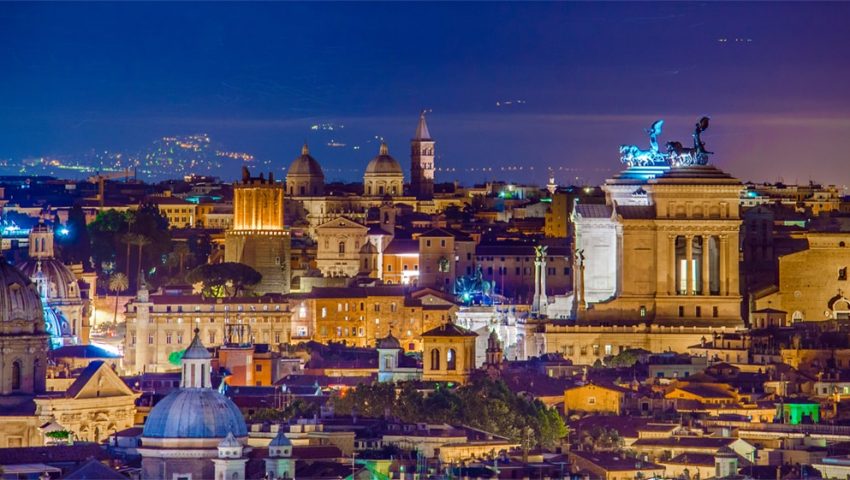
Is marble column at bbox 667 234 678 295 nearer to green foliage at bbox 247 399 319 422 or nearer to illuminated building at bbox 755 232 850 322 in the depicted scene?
illuminated building at bbox 755 232 850 322

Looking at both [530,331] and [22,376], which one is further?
[530,331]

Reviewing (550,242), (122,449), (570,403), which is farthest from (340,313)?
(122,449)

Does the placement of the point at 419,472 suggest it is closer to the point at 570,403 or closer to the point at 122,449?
the point at 122,449

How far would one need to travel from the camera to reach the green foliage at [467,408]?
9038 centimetres

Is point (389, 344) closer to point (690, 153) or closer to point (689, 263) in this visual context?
point (689, 263)

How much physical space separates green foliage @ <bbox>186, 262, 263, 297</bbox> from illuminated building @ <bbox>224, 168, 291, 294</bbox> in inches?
41.3

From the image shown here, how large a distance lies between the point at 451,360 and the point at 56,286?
25784mm

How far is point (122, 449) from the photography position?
83250mm

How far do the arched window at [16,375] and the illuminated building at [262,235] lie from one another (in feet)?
166

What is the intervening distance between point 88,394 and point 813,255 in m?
33.6

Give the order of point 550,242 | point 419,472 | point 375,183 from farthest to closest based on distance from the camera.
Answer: point 375,183
point 550,242
point 419,472

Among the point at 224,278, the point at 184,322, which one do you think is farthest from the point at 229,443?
the point at 224,278

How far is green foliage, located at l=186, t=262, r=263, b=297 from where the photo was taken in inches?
5610

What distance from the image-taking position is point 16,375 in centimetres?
9494
